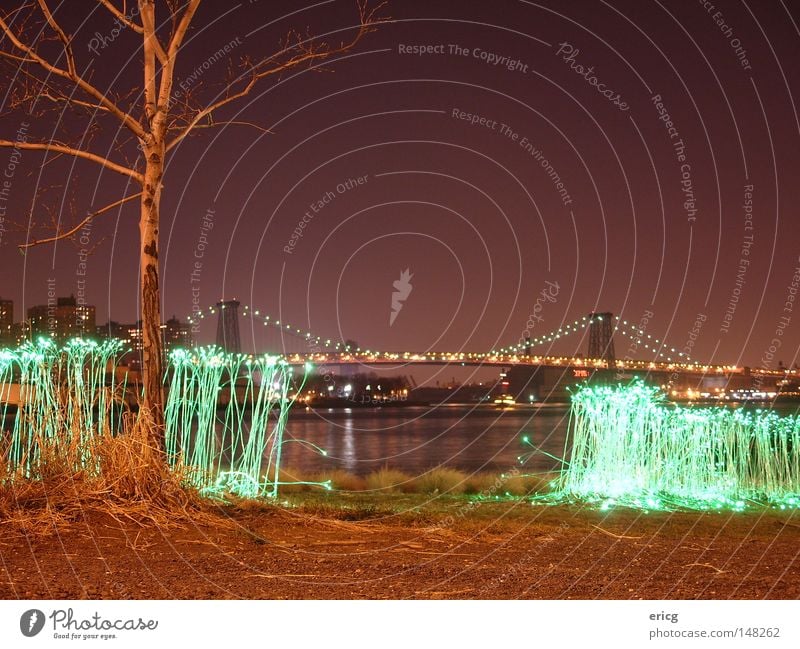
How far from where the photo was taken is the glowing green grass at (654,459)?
30.0 ft

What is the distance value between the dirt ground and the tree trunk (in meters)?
1.50

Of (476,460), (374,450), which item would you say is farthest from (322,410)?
(476,460)

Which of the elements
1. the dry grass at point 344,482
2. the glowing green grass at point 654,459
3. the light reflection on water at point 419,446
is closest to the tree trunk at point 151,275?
the glowing green grass at point 654,459

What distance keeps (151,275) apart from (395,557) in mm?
3712

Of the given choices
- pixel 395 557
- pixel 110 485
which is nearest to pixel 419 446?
pixel 110 485

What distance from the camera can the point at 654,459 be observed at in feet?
31.3

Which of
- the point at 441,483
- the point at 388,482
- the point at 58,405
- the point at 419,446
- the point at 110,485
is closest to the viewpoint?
the point at 110,485

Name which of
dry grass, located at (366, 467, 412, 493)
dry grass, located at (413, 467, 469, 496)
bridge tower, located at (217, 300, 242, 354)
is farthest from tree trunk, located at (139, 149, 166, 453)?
bridge tower, located at (217, 300, 242, 354)

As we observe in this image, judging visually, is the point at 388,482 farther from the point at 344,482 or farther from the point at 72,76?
the point at 72,76

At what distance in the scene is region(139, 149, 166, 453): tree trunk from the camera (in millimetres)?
7629

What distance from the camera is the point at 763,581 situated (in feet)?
16.5
